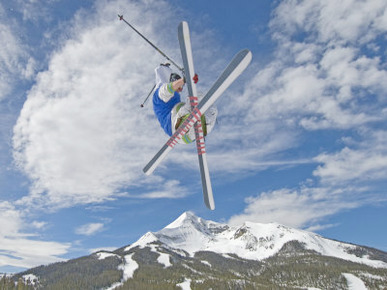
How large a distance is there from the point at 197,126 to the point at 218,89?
170 cm

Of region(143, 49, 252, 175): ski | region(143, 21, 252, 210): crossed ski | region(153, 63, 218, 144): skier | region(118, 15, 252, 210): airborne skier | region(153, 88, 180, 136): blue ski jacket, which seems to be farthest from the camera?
region(153, 88, 180, 136): blue ski jacket

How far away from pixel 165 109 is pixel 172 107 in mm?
290

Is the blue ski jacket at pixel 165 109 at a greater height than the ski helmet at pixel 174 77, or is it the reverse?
the ski helmet at pixel 174 77

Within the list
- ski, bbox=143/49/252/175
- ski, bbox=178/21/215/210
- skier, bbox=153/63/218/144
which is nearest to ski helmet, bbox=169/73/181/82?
skier, bbox=153/63/218/144

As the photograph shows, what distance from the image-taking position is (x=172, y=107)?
33.9ft

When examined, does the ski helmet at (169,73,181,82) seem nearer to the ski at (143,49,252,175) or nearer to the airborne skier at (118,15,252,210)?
the airborne skier at (118,15,252,210)

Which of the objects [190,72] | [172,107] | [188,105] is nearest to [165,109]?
[172,107]

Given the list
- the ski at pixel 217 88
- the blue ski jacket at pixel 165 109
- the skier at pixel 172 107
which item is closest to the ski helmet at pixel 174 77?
the skier at pixel 172 107

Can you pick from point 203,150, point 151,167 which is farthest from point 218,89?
point 151,167

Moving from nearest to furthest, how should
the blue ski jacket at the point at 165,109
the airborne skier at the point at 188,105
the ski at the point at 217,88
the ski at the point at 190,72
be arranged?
the ski at the point at 217,88 < the airborne skier at the point at 188,105 < the ski at the point at 190,72 < the blue ski jacket at the point at 165,109

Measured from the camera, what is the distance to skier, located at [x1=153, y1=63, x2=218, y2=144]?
9.54 metres

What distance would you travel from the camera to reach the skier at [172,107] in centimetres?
954

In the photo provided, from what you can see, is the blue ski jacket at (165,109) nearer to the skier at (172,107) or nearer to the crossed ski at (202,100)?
the skier at (172,107)

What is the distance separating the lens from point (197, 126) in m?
9.74
